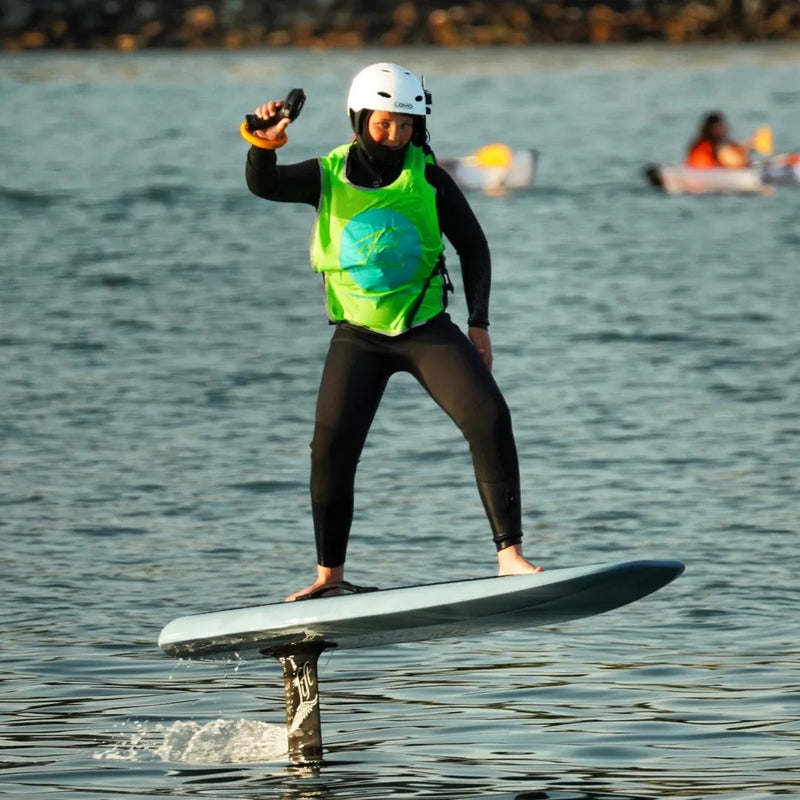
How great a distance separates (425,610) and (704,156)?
32111 millimetres

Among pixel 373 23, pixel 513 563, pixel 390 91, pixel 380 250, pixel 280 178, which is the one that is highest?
pixel 390 91

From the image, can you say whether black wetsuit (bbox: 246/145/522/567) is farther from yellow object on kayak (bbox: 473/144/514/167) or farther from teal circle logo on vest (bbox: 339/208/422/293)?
yellow object on kayak (bbox: 473/144/514/167)

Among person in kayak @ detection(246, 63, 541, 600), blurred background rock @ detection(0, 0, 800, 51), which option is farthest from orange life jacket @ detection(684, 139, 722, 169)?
blurred background rock @ detection(0, 0, 800, 51)

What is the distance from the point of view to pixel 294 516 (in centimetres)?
1445

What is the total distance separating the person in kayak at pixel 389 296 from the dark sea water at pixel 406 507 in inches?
43.4

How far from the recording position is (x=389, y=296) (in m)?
8.61

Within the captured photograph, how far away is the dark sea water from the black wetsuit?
3.73 feet

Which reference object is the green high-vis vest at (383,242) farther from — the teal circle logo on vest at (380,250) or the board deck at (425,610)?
the board deck at (425,610)

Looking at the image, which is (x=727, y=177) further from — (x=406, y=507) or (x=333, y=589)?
(x=333, y=589)

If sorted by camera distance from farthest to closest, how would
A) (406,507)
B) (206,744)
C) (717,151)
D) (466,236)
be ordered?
(717,151) < (406,507) < (206,744) < (466,236)

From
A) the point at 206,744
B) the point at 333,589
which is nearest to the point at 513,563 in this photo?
the point at 333,589

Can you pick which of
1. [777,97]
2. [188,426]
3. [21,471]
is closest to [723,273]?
[188,426]

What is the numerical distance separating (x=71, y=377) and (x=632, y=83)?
65.8 meters

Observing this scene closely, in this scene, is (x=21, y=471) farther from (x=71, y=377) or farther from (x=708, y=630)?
(x=708, y=630)
